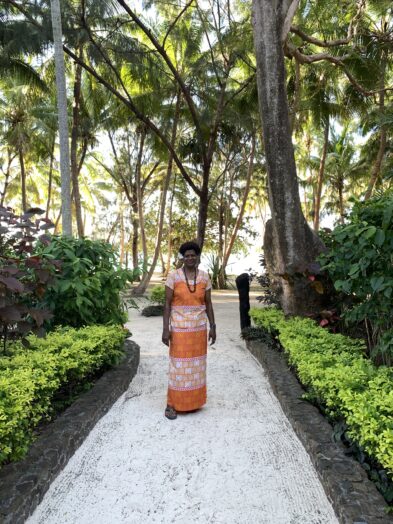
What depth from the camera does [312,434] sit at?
312 centimetres

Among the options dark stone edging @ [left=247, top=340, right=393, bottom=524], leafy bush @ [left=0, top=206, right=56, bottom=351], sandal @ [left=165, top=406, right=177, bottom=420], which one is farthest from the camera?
sandal @ [left=165, top=406, right=177, bottom=420]

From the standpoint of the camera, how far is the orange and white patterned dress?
13.0 feet

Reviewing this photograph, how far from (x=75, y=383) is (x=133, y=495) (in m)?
1.64

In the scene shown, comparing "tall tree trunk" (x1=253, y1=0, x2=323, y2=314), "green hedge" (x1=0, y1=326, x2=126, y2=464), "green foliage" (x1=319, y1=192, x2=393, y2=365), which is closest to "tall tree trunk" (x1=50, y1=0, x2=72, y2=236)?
"tall tree trunk" (x1=253, y1=0, x2=323, y2=314)

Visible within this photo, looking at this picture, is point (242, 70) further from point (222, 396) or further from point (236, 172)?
point (222, 396)

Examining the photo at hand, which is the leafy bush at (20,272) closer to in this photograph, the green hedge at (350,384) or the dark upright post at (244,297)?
the green hedge at (350,384)

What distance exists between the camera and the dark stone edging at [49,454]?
231 cm

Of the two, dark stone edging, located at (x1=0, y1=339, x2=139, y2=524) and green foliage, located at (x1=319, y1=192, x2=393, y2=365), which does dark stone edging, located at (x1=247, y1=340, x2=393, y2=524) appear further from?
dark stone edging, located at (x1=0, y1=339, x2=139, y2=524)

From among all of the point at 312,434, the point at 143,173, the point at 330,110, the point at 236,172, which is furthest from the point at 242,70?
the point at 312,434

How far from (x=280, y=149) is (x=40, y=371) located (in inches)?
178

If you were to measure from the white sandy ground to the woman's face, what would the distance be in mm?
1338

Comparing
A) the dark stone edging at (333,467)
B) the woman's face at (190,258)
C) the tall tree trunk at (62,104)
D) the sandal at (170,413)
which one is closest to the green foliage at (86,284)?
the woman's face at (190,258)

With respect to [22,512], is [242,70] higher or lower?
higher

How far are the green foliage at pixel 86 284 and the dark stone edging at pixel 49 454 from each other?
2.79ft
